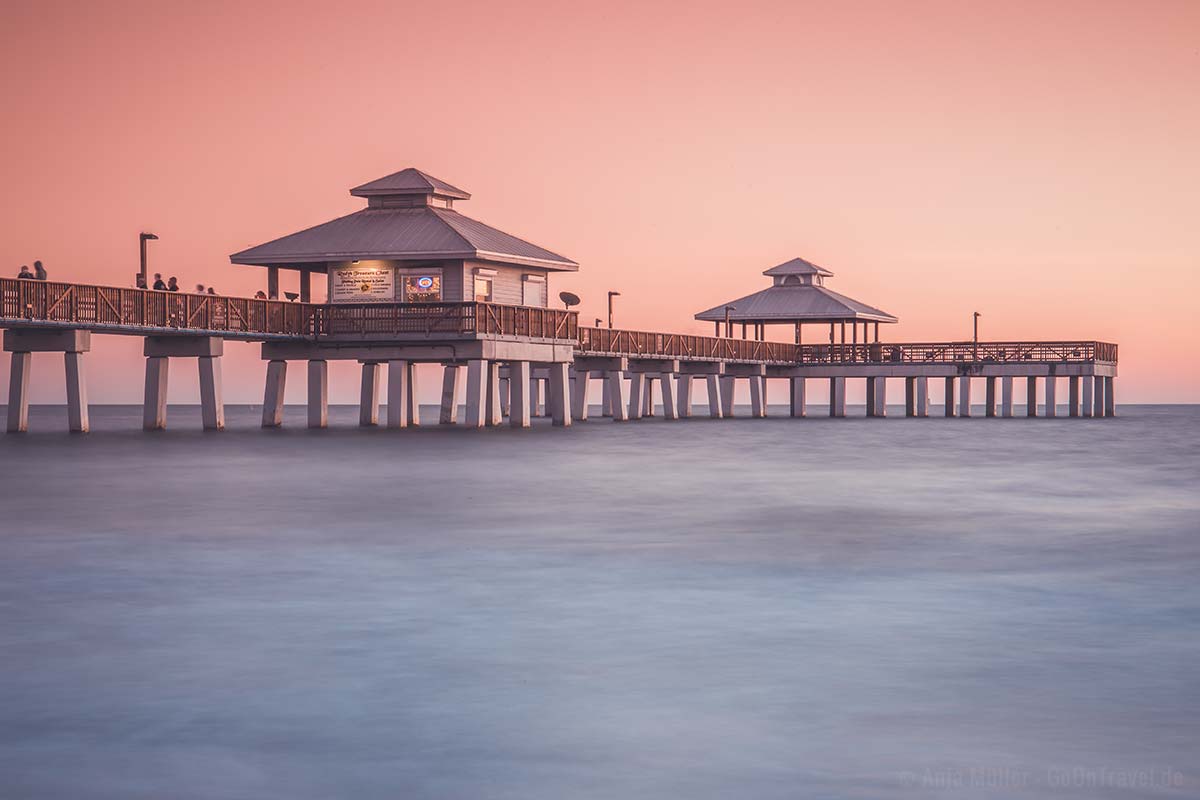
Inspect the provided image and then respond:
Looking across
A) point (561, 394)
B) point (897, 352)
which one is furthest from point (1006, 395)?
point (561, 394)

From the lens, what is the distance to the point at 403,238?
49938 mm

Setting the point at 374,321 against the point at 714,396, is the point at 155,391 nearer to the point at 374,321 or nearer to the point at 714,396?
the point at 374,321

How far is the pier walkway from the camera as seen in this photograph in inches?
1591

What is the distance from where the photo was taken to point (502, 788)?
688 centimetres

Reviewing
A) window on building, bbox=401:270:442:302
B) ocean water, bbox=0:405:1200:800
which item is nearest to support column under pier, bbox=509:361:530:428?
window on building, bbox=401:270:442:302

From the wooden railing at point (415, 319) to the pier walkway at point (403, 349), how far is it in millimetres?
31

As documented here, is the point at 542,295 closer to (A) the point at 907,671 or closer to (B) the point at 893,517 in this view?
(B) the point at 893,517

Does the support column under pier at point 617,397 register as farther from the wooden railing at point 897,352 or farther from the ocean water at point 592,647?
the ocean water at point 592,647

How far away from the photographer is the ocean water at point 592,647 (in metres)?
7.23

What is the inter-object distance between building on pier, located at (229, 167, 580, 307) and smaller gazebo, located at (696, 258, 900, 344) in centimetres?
2584

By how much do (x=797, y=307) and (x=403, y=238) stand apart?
106ft

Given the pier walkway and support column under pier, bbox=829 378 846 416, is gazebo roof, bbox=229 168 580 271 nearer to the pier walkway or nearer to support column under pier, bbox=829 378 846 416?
the pier walkway

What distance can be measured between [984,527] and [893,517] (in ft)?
5.41

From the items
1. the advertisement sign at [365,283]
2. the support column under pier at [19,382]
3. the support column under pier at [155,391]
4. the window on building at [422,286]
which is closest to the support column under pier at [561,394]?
the window on building at [422,286]
